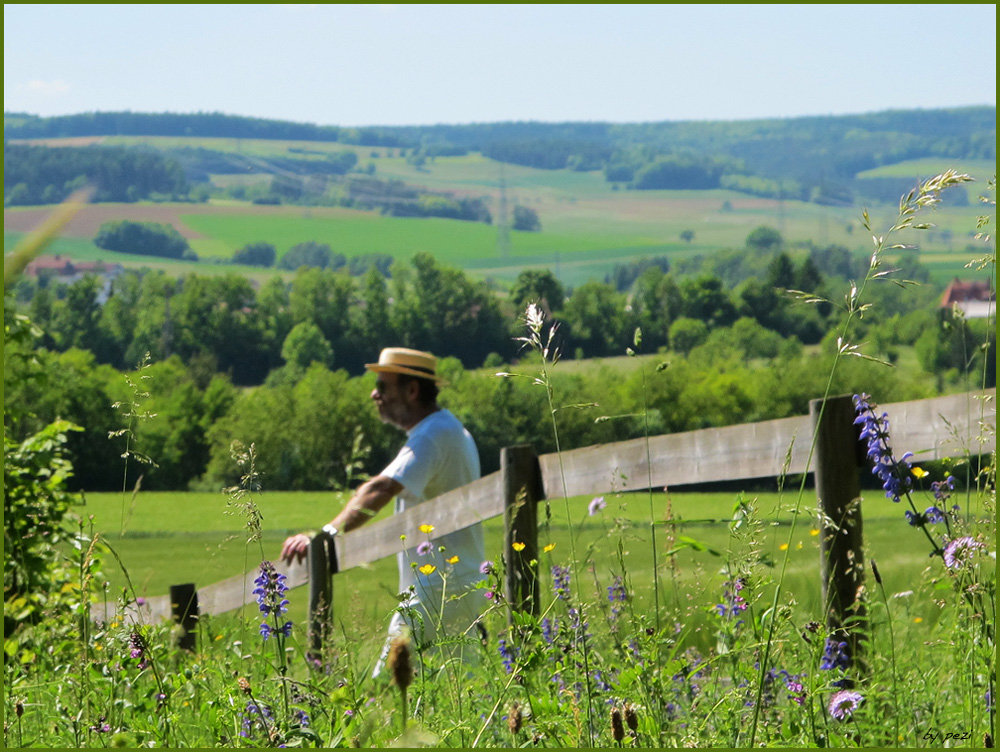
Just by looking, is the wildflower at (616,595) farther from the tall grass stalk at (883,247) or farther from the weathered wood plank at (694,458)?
the tall grass stalk at (883,247)

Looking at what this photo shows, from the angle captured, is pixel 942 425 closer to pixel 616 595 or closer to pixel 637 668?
pixel 616 595

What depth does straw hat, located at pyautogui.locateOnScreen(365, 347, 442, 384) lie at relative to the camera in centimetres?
437

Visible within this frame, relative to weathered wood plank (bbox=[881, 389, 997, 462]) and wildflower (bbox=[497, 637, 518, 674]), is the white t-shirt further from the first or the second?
weathered wood plank (bbox=[881, 389, 997, 462])

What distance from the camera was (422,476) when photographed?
408 centimetres

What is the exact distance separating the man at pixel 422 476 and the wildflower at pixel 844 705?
180 cm

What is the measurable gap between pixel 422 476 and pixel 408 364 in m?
0.62

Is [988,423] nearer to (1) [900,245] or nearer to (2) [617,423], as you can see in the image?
(1) [900,245]

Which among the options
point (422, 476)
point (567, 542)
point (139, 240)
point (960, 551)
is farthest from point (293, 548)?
point (139, 240)

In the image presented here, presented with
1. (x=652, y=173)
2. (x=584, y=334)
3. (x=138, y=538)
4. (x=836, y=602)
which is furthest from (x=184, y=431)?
(x=652, y=173)

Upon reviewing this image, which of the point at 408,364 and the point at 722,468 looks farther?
the point at 408,364

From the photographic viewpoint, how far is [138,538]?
215 feet

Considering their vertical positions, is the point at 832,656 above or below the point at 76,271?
below

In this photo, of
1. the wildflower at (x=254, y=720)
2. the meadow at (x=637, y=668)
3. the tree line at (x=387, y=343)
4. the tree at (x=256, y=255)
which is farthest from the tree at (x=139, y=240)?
the wildflower at (x=254, y=720)

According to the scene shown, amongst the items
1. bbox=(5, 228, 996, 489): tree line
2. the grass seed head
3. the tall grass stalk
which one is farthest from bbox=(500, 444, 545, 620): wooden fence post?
bbox=(5, 228, 996, 489): tree line
